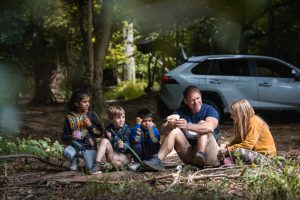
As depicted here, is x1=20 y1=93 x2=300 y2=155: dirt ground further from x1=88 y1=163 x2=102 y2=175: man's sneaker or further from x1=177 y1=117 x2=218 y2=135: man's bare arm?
x1=88 y1=163 x2=102 y2=175: man's sneaker

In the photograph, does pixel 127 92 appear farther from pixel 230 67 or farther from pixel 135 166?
pixel 135 166

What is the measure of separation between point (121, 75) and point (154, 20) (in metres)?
10.2

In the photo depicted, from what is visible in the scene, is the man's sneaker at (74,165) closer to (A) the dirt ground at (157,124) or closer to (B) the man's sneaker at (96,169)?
(B) the man's sneaker at (96,169)

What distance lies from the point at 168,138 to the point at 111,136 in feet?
2.41

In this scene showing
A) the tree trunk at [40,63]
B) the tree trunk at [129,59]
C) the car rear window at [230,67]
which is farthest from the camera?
the tree trunk at [129,59]

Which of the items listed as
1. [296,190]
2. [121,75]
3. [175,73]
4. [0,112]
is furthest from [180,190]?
[121,75]

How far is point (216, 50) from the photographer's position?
70.7ft

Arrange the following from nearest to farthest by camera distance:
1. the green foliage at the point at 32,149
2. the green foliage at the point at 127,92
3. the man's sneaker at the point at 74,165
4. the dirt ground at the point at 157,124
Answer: the man's sneaker at the point at 74,165 → the green foliage at the point at 32,149 → the dirt ground at the point at 157,124 → the green foliage at the point at 127,92

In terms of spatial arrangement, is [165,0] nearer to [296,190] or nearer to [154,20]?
[154,20]

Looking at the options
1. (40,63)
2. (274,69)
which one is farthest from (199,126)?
(40,63)

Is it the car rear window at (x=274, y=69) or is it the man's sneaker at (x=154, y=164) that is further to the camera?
the car rear window at (x=274, y=69)

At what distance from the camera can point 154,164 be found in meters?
6.35

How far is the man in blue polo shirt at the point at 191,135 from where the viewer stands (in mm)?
6227

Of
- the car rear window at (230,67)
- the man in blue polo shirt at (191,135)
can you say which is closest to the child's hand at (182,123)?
the man in blue polo shirt at (191,135)
